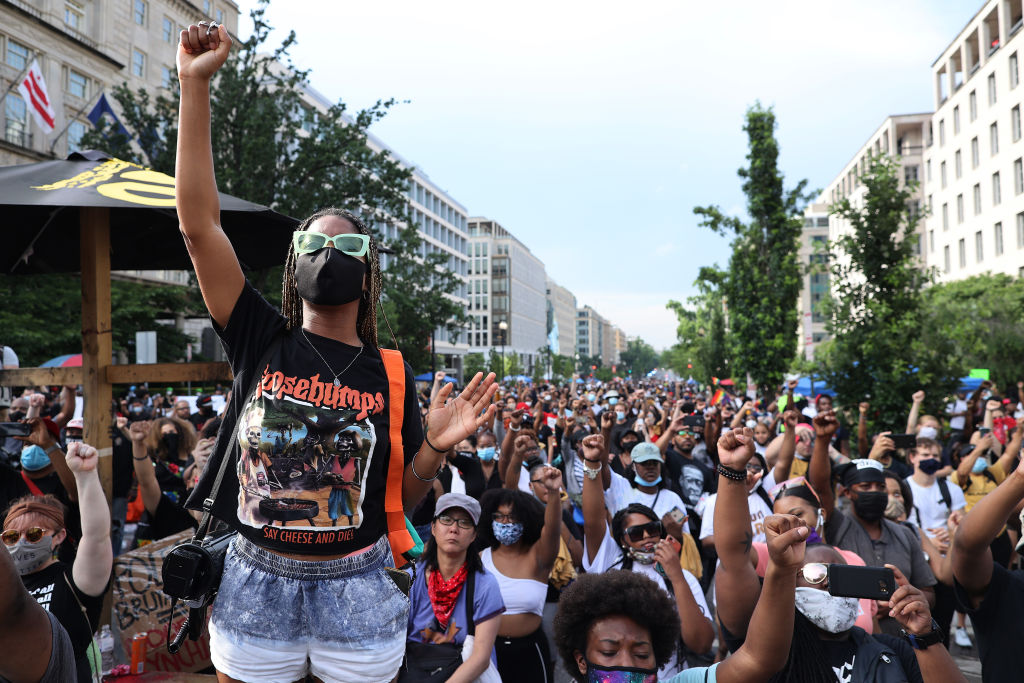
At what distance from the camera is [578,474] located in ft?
27.1

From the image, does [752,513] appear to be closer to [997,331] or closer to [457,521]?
[457,521]

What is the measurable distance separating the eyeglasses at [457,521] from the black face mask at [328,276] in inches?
97.8

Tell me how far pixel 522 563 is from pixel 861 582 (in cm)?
282

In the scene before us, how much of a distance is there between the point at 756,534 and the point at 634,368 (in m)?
196

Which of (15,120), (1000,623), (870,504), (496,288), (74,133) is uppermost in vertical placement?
(74,133)

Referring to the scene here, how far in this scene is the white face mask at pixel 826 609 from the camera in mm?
2934

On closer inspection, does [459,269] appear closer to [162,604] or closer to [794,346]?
[794,346]

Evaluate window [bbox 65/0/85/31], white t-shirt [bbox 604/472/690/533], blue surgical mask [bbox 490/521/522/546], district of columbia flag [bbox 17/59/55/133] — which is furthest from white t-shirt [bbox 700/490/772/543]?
window [bbox 65/0/85/31]

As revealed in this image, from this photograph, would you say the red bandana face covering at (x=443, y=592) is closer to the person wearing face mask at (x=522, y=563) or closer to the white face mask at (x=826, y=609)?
the person wearing face mask at (x=522, y=563)

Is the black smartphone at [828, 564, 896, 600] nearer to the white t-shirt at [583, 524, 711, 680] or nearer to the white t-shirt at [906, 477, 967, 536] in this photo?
the white t-shirt at [583, 524, 711, 680]

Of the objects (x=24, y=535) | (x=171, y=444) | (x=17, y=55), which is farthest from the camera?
(x=17, y=55)

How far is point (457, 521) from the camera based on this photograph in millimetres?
4227

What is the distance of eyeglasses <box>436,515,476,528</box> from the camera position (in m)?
4.21

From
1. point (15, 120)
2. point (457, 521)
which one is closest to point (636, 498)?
point (457, 521)
